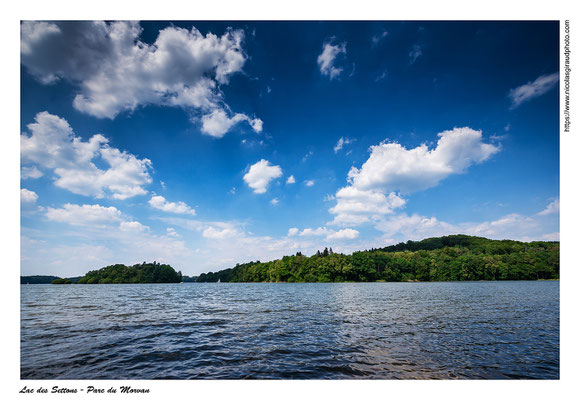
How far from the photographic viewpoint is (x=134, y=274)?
542 feet

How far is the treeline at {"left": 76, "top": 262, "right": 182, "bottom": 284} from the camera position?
148 metres

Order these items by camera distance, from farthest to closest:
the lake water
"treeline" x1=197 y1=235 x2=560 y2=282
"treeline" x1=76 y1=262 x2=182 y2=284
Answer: "treeline" x1=76 y1=262 x2=182 y2=284
"treeline" x1=197 y1=235 x2=560 y2=282
the lake water

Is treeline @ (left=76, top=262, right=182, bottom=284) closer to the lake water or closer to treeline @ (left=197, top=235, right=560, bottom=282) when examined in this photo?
treeline @ (left=197, top=235, right=560, bottom=282)

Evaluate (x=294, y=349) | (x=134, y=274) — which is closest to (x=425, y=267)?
(x=294, y=349)

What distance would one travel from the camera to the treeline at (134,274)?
148375mm

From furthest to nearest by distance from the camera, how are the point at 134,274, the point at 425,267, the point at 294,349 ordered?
the point at 134,274 → the point at 425,267 → the point at 294,349

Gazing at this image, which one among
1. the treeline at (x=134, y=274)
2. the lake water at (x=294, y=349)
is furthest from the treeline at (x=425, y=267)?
the lake water at (x=294, y=349)

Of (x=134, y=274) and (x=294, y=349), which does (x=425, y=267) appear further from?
(x=134, y=274)

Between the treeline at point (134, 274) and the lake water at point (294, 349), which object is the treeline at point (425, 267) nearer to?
the treeline at point (134, 274)

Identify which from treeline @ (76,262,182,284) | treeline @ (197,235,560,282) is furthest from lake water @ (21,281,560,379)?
treeline @ (76,262,182,284)

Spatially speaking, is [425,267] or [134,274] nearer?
[425,267]
